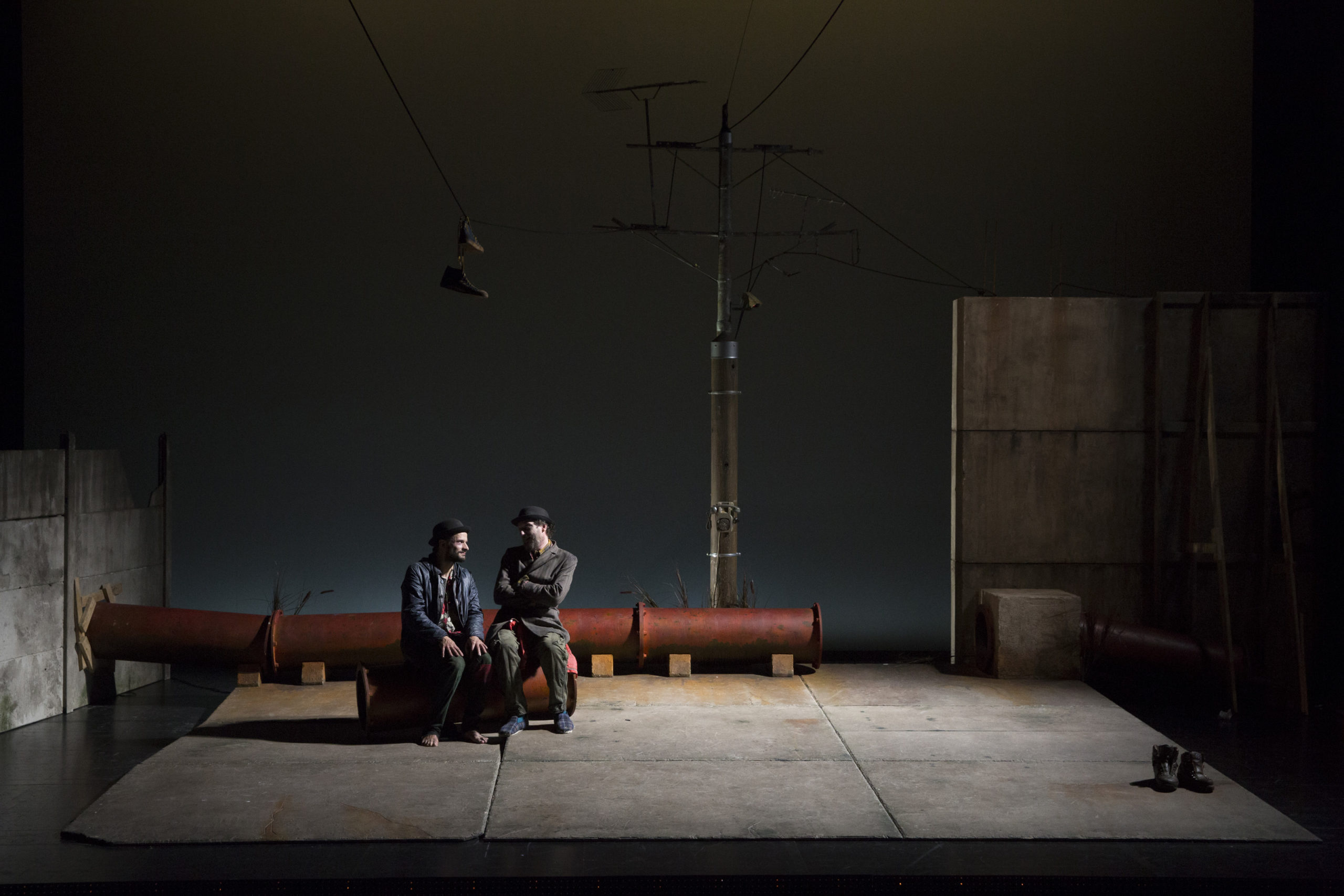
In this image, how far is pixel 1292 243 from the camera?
32.5 ft

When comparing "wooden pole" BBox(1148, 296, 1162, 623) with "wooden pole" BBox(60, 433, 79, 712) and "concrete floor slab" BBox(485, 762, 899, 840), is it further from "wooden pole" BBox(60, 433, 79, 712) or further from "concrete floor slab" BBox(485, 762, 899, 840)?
"wooden pole" BBox(60, 433, 79, 712)

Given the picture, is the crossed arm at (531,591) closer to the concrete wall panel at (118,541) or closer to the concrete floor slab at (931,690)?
the concrete floor slab at (931,690)

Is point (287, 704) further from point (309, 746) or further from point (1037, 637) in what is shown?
point (1037, 637)

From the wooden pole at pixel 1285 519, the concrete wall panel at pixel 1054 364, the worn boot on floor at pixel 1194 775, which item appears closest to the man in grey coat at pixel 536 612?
the worn boot on floor at pixel 1194 775

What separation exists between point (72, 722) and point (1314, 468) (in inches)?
405

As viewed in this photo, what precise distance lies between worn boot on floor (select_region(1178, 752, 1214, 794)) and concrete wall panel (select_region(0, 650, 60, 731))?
7816 millimetres

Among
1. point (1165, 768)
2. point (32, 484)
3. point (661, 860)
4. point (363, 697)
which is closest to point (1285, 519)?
point (1165, 768)

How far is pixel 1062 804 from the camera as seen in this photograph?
5414 mm

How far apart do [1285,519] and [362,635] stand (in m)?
7.55

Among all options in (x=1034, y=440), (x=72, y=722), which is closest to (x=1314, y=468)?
(x=1034, y=440)

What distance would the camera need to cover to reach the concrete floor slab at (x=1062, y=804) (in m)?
5.05

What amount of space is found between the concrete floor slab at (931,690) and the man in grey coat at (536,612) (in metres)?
2.10

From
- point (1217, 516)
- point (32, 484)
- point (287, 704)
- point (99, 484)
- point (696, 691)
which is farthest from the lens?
point (99, 484)

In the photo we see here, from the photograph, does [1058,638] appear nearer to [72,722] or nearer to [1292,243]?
[1292,243]
